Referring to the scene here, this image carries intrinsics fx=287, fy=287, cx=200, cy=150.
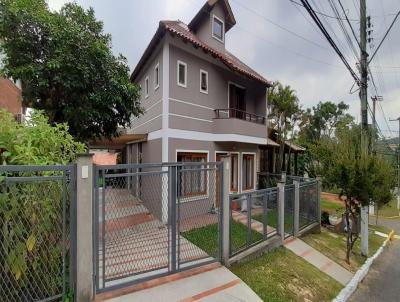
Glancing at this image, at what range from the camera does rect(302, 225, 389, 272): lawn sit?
10299 mm

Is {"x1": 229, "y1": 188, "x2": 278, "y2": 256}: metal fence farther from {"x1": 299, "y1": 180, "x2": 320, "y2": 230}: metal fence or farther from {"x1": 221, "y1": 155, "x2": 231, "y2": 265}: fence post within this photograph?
{"x1": 299, "y1": 180, "x2": 320, "y2": 230}: metal fence

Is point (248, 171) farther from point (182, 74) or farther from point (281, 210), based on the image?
point (182, 74)

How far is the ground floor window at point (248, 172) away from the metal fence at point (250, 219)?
651cm

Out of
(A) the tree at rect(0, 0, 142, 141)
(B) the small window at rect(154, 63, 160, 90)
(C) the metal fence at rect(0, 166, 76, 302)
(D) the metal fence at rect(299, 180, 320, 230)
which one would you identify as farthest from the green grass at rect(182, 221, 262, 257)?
(B) the small window at rect(154, 63, 160, 90)

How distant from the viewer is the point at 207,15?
15.2 metres

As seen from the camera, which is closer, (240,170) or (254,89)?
(240,170)

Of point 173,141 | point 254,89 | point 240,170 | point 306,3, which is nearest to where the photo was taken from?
point 306,3

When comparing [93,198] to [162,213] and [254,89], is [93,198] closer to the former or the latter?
[162,213]

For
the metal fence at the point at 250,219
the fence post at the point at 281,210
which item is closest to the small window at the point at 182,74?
the fence post at the point at 281,210

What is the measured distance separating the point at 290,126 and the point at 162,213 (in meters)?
19.3

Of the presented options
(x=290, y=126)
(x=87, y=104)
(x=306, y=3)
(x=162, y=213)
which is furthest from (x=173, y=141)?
(x=290, y=126)

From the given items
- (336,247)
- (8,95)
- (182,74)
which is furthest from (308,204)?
(8,95)

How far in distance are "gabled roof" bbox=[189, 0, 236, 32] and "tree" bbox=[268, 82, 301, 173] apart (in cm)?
666

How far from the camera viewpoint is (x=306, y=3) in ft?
21.9
